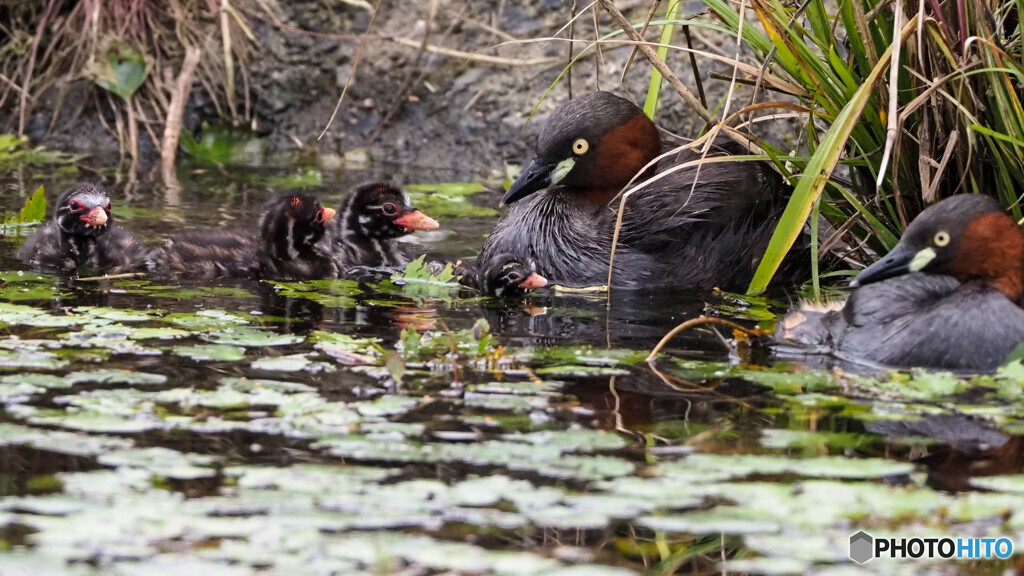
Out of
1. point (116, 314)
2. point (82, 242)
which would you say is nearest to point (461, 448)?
point (116, 314)

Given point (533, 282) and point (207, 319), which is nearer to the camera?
point (207, 319)

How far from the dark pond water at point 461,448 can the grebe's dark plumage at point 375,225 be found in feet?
4.81

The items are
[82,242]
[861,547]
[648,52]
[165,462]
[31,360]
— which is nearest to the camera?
[861,547]

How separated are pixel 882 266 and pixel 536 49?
5.89m

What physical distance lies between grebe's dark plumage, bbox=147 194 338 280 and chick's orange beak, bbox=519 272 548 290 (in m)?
1.11

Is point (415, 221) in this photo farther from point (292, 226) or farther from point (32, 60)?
point (32, 60)

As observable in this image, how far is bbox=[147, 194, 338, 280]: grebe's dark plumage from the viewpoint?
21.0ft

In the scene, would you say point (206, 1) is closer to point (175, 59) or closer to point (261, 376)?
point (175, 59)

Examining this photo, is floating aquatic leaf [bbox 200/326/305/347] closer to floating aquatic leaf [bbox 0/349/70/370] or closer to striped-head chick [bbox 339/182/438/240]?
floating aquatic leaf [bbox 0/349/70/370]

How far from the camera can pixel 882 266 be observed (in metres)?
4.63

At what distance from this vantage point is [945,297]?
4.59m

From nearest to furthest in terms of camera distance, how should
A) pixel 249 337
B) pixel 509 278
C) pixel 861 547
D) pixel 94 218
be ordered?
pixel 861 547 < pixel 249 337 < pixel 509 278 < pixel 94 218

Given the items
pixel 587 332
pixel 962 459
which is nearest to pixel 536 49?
pixel 587 332

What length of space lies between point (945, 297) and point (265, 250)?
132 inches
